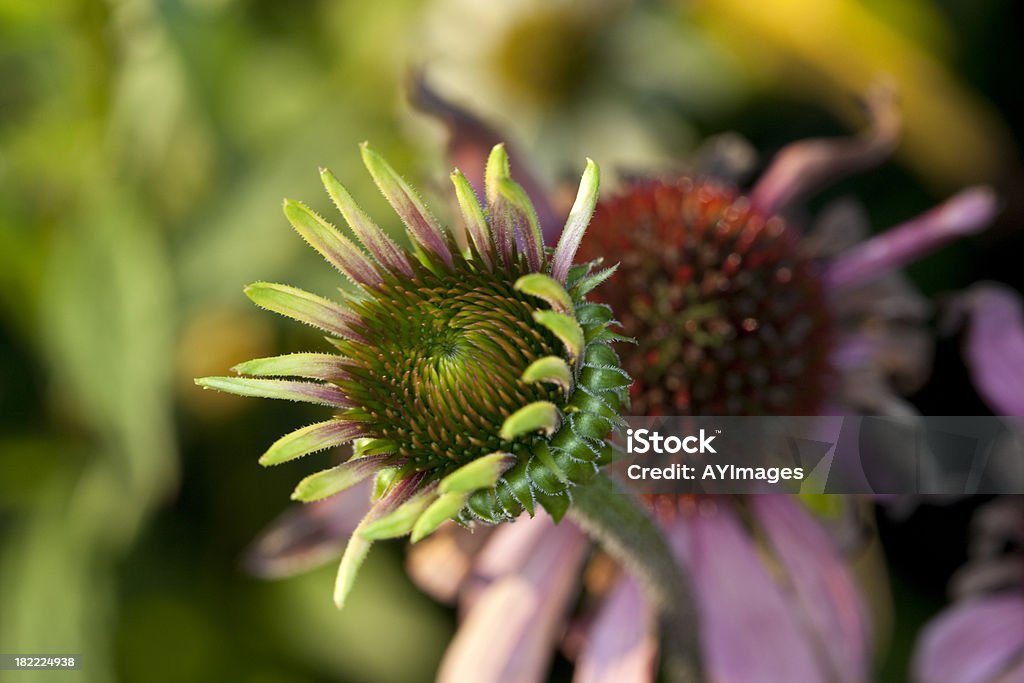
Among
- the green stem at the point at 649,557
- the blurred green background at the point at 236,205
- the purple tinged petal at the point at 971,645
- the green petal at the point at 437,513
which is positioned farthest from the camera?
the blurred green background at the point at 236,205

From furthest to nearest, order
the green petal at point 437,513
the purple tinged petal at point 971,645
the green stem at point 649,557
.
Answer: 1. the purple tinged petal at point 971,645
2. the green stem at point 649,557
3. the green petal at point 437,513

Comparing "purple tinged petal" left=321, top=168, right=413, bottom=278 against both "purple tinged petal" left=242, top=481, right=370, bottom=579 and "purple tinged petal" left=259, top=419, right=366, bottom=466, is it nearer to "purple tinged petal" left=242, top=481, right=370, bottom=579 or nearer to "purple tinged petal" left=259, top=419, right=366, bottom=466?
"purple tinged petal" left=259, top=419, right=366, bottom=466

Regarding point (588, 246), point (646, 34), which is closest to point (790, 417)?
A: point (588, 246)

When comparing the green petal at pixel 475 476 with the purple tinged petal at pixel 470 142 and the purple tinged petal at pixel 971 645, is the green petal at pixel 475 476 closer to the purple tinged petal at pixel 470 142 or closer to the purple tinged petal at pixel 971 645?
the purple tinged petal at pixel 470 142

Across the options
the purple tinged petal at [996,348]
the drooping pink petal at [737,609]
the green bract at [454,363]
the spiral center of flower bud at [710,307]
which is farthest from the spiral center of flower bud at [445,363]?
the purple tinged petal at [996,348]

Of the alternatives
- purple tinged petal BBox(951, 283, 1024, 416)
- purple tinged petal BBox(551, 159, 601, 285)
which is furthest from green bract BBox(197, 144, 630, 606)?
purple tinged petal BBox(951, 283, 1024, 416)

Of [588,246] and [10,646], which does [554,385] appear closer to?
[588,246]
